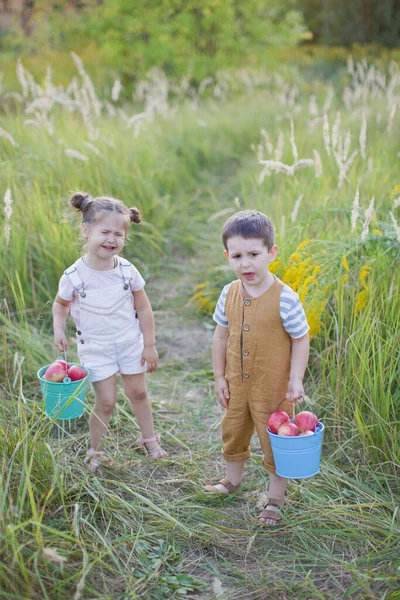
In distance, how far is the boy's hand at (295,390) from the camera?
9.21 feet

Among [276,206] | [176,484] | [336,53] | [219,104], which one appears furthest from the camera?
[336,53]

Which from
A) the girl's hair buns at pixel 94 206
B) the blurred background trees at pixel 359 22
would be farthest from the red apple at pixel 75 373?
the blurred background trees at pixel 359 22

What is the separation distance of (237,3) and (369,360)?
1244 centimetres

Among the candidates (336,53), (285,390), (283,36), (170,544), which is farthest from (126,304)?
(336,53)

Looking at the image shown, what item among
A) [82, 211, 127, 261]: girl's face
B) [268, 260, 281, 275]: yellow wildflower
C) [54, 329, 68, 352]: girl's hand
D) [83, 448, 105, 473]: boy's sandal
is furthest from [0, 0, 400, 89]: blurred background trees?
[83, 448, 105, 473]: boy's sandal

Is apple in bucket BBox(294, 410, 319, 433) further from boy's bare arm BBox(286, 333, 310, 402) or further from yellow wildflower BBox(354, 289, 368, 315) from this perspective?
yellow wildflower BBox(354, 289, 368, 315)

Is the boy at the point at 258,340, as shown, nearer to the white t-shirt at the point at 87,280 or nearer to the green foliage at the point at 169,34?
the white t-shirt at the point at 87,280

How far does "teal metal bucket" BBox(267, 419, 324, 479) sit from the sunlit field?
0.29 metres

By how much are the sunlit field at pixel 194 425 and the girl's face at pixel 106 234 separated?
39 centimetres

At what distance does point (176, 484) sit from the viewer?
3.25 meters

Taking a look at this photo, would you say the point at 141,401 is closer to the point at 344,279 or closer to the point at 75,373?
the point at 75,373

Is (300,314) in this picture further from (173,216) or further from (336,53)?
(336,53)

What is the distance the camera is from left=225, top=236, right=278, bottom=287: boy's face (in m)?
2.79

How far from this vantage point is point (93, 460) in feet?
10.5
